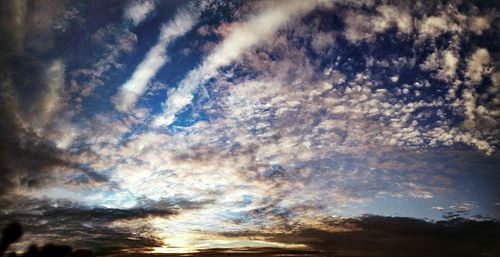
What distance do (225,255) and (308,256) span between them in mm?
32840

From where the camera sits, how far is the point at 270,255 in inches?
5359

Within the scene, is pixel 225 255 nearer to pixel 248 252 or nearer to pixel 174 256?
pixel 248 252

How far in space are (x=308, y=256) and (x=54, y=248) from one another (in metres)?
129

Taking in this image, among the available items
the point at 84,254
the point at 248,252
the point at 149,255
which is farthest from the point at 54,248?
the point at 149,255

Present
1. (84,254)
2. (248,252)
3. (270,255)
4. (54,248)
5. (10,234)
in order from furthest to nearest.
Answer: (270,255)
(248,252)
(84,254)
(54,248)
(10,234)

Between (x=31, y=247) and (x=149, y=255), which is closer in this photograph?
(x=31, y=247)

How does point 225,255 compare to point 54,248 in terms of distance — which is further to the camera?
point 225,255

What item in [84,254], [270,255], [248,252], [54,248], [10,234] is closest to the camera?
[10,234]

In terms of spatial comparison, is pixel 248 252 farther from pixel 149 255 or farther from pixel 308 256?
pixel 149 255

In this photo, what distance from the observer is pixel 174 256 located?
140 meters

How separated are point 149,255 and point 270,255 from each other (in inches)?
1924

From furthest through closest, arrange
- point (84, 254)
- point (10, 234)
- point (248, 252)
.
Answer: point (248, 252) < point (84, 254) < point (10, 234)

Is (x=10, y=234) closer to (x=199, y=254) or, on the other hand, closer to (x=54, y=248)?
(x=54, y=248)

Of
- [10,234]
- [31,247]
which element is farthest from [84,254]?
[10,234]
